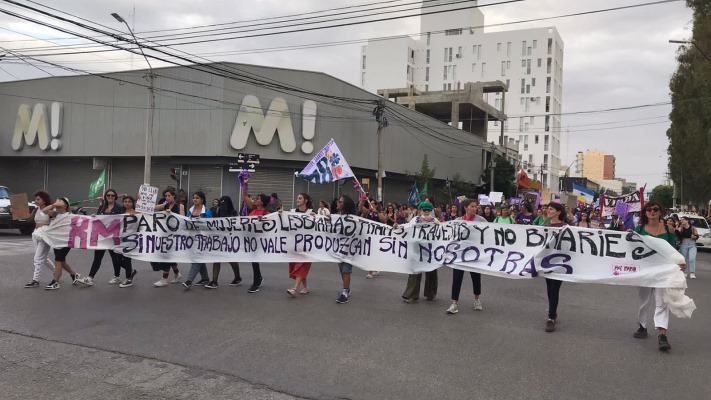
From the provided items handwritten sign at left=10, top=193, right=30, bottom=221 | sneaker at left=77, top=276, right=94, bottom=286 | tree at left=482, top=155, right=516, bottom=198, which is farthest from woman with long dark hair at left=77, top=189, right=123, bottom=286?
tree at left=482, top=155, right=516, bottom=198

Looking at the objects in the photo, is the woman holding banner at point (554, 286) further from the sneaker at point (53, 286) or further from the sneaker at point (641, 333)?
the sneaker at point (53, 286)

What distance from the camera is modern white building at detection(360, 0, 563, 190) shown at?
89812 mm

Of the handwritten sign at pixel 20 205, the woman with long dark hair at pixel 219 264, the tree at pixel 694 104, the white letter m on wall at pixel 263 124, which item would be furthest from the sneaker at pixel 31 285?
the tree at pixel 694 104

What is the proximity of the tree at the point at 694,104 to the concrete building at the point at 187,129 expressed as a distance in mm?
17621

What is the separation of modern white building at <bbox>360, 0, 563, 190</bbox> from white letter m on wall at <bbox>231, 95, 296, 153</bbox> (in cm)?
6476

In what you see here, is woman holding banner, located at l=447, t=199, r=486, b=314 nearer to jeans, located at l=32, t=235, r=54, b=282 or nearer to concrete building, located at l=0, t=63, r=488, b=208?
jeans, located at l=32, t=235, r=54, b=282

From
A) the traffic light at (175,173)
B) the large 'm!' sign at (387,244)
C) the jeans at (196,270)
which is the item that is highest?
the traffic light at (175,173)

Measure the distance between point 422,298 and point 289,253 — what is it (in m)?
2.34

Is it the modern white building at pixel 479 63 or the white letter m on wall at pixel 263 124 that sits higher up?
the modern white building at pixel 479 63

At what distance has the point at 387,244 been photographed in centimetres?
852

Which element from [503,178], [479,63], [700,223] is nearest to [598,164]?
[479,63]

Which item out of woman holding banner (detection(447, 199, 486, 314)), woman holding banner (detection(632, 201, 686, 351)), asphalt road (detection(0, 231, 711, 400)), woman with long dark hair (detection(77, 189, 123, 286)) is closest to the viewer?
asphalt road (detection(0, 231, 711, 400))

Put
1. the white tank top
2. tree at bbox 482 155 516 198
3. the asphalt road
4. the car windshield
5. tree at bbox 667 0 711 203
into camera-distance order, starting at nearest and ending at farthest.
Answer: the asphalt road, the white tank top, the car windshield, tree at bbox 667 0 711 203, tree at bbox 482 155 516 198

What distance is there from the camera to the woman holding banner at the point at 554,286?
6.71 m
